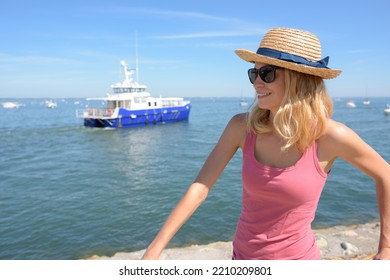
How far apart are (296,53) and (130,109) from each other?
36920 millimetres

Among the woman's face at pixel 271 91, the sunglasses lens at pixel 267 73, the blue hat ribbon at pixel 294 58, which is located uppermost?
the blue hat ribbon at pixel 294 58

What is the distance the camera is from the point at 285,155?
64.3 inches

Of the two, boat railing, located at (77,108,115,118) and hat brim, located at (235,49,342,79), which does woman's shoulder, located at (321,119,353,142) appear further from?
boat railing, located at (77,108,115,118)

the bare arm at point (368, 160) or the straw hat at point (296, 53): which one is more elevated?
the straw hat at point (296, 53)

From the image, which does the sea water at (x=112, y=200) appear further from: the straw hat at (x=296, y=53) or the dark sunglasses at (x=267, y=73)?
the straw hat at (x=296, y=53)

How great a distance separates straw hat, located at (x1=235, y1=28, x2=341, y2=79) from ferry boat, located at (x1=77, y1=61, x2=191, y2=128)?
35.1 metres

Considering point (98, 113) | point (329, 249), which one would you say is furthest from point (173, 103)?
point (329, 249)

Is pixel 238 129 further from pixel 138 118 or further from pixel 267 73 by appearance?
pixel 138 118

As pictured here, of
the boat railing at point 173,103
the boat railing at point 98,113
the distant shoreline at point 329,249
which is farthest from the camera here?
the boat railing at point 173,103

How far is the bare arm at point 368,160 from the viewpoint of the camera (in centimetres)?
146

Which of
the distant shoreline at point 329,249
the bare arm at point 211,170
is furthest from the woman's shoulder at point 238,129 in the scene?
the distant shoreline at point 329,249

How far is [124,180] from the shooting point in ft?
53.0

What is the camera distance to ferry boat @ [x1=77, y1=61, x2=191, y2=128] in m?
36.0

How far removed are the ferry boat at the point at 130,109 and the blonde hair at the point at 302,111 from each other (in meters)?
35.2
